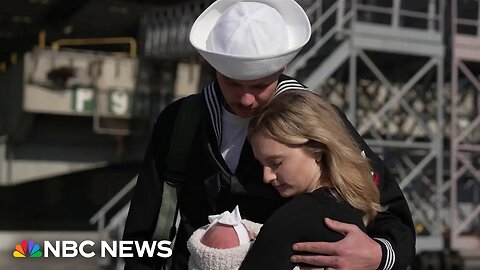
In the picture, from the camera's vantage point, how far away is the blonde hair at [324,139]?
2.49 metres

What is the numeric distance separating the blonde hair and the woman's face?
0.7 inches

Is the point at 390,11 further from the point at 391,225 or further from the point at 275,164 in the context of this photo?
the point at 275,164

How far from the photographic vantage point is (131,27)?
1130 inches

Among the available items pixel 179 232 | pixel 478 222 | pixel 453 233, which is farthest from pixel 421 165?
pixel 179 232

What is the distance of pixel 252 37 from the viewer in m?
2.57

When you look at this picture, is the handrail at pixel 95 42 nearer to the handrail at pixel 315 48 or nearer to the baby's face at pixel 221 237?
the handrail at pixel 315 48

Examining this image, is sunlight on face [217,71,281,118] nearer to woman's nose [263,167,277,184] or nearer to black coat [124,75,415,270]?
black coat [124,75,415,270]

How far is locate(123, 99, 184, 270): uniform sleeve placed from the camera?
2.88 meters

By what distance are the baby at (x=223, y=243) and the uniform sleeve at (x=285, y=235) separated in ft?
0.13

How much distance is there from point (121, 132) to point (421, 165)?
804cm


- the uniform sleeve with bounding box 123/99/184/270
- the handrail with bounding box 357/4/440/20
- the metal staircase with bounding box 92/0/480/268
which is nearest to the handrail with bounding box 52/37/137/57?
the metal staircase with bounding box 92/0/480/268

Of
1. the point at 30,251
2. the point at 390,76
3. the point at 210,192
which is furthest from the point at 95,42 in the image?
the point at 210,192

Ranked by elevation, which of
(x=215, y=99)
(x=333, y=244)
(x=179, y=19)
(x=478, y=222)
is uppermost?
(x=215, y=99)

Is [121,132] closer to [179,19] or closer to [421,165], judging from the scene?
[179,19]
